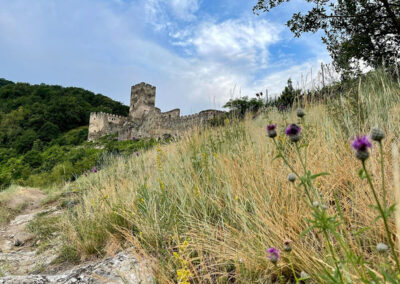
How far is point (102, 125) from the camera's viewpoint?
32.1 metres

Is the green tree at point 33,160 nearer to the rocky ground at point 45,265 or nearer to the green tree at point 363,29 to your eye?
the rocky ground at point 45,265

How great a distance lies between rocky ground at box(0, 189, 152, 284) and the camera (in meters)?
1.53

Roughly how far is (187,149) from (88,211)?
4.90 ft

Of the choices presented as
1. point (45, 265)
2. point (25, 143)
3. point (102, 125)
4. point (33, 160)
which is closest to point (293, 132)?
point (45, 265)

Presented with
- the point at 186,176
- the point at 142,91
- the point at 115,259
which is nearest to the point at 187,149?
the point at 186,176

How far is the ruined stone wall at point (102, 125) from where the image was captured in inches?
1249

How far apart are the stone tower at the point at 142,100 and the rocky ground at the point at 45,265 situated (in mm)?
27949

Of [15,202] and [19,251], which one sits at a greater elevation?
[19,251]

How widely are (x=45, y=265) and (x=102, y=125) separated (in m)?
31.6

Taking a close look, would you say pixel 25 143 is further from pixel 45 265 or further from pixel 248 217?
pixel 248 217

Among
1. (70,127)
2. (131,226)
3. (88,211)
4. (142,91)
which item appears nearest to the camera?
(131,226)

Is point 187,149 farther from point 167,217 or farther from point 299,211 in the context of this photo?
point 299,211

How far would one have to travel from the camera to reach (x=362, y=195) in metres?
1.26

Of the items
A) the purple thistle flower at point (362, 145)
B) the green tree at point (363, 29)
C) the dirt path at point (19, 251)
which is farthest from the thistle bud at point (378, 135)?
the green tree at point (363, 29)
